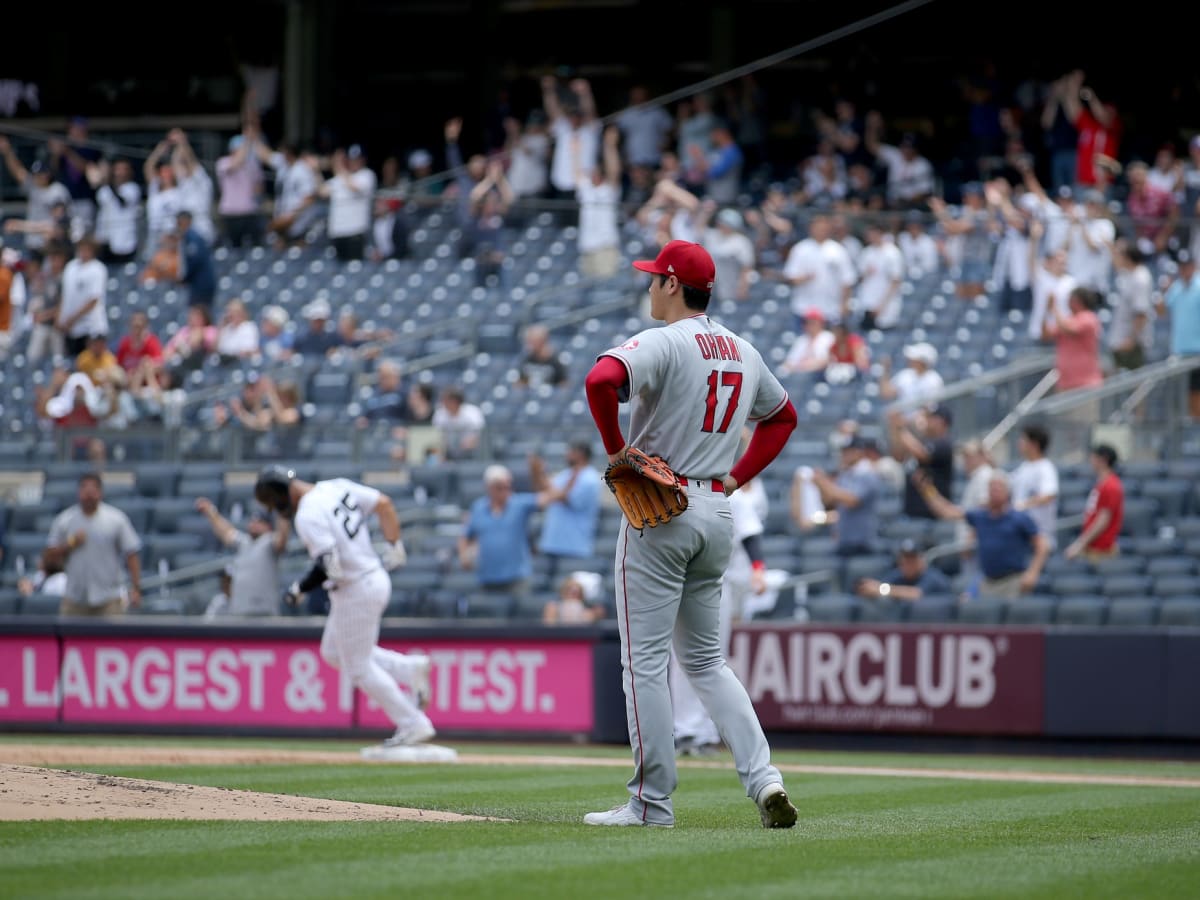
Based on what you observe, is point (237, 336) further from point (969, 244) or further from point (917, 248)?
point (969, 244)

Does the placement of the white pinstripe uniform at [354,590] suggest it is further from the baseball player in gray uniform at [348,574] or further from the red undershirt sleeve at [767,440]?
the red undershirt sleeve at [767,440]

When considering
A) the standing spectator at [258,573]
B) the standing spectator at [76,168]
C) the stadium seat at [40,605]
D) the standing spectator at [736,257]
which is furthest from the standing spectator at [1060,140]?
the stadium seat at [40,605]

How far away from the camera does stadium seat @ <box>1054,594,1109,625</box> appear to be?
13.6m

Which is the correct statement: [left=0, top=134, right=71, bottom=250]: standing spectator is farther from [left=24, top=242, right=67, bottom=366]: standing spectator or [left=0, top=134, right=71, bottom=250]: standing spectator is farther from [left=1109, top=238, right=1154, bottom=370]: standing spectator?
[left=1109, top=238, right=1154, bottom=370]: standing spectator

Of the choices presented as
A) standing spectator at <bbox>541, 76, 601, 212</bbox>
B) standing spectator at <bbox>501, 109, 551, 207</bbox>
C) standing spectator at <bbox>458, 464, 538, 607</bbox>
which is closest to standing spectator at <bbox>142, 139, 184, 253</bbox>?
standing spectator at <bbox>501, 109, 551, 207</bbox>

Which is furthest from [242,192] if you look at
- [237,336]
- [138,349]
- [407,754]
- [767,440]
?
[767,440]

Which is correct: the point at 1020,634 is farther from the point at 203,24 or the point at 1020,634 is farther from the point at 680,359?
the point at 203,24

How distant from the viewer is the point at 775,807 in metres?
6.33

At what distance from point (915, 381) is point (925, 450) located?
1.38 m

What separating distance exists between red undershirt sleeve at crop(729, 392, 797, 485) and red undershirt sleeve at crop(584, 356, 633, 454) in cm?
85

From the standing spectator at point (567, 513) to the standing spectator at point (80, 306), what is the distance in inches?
238

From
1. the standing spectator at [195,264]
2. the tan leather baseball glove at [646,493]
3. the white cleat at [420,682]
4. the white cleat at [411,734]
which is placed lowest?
the white cleat at [411,734]

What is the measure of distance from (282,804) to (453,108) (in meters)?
24.4

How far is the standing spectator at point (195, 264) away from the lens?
19.0 metres
